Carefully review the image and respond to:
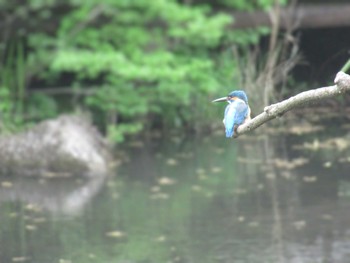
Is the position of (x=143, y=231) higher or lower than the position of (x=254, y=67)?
lower

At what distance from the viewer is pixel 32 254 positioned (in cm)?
761

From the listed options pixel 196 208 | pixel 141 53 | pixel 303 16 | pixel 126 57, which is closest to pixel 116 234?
pixel 196 208

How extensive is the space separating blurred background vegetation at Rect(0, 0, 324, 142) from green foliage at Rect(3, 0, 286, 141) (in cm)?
1

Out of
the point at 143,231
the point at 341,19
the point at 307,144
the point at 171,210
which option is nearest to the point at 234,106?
the point at 143,231

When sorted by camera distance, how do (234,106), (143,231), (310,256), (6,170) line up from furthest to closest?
1. (6,170)
2. (143,231)
3. (310,256)
4. (234,106)

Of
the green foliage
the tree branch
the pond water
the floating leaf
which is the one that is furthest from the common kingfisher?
the green foliage

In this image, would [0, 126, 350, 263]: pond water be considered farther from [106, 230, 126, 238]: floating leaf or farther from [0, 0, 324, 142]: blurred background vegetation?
[0, 0, 324, 142]: blurred background vegetation

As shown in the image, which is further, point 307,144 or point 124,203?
point 307,144

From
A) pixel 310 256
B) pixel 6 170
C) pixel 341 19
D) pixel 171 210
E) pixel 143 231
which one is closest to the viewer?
pixel 310 256

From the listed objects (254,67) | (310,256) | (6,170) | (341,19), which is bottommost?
(310,256)

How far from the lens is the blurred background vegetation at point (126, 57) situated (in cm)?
1234

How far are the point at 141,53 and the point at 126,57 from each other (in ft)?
0.85

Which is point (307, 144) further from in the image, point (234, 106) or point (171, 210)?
point (234, 106)

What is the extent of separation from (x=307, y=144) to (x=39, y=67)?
434 cm
